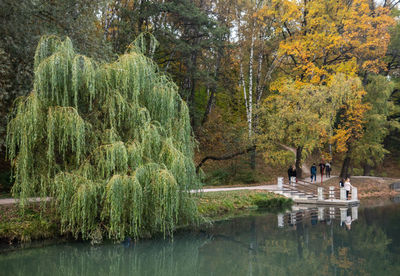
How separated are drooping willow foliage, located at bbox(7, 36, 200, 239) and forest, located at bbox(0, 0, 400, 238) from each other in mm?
43

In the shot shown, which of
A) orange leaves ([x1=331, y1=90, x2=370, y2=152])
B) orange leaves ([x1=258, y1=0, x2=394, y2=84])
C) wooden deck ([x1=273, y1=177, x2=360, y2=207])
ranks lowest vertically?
wooden deck ([x1=273, y1=177, x2=360, y2=207])

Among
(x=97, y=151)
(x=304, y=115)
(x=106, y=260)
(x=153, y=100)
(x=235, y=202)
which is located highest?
(x=304, y=115)

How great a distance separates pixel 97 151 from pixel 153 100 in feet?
9.18

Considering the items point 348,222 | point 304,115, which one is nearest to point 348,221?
point 348,222

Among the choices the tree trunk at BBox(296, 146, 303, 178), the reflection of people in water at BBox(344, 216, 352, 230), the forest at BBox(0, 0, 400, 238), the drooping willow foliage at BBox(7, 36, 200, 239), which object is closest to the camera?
the drooping willow foliage at BBox(7, 36, 200, 239)

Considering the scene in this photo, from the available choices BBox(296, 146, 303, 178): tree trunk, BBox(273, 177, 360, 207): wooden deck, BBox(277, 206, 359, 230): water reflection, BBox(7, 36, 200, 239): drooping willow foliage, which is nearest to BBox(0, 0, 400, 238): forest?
BBox(7, 36, 200, 239): drooping willow foliage

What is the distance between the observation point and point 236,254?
12.5m

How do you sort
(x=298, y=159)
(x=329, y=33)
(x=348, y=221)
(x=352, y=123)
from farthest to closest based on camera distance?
(x=352, y=123) → (x=298, y=159) → (x=329, y=33) → (x=348, y=221)

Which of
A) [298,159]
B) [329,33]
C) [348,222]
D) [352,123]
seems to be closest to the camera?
[348,222]

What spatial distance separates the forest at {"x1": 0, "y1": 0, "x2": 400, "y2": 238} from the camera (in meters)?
12.2

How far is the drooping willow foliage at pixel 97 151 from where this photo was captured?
1193 cm

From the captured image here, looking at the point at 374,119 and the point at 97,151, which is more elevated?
the point at 374,119

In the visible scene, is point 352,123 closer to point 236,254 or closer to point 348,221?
point 348,221

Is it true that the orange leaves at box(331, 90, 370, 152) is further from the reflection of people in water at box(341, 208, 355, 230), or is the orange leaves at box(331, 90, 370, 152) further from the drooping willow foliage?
the drooping willow foliage
